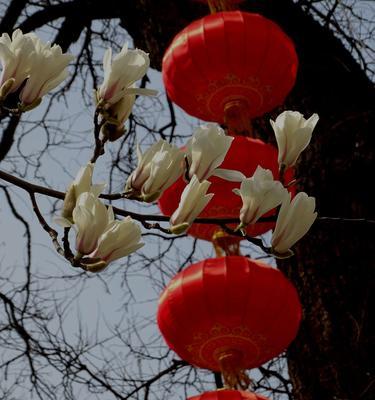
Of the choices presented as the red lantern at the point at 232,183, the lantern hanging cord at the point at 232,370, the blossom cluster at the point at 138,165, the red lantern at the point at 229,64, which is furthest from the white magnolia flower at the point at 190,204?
the red lantern at the point at 229,64

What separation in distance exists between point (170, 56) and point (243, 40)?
238 mm

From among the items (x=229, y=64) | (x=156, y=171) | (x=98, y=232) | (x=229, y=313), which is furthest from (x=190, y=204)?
(x=229, y=64)

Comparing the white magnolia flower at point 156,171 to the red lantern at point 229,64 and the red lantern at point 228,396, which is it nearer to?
the red lantern at point 228,396

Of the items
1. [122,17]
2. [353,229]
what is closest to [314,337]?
[353,229]

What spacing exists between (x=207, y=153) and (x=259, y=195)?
91 millimetres

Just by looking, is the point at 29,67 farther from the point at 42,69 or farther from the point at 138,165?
the point at 138,165

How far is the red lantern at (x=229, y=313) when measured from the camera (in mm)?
2305

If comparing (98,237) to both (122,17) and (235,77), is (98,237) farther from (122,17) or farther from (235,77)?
(122,17)

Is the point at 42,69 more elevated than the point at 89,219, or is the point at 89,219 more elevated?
the point at 42,69

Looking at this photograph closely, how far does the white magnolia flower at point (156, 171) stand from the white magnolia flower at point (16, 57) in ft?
0.61

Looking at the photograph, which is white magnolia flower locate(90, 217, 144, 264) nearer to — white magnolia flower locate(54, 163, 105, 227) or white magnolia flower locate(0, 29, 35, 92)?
white magnolia flower locate(54, 163, 105, 227)

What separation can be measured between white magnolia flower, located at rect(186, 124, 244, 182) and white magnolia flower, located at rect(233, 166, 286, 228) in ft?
0.07

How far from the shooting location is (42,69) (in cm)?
117

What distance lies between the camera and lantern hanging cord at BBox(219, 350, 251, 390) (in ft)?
7.99
